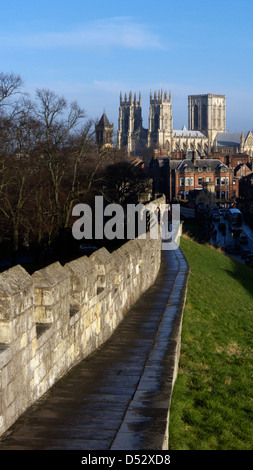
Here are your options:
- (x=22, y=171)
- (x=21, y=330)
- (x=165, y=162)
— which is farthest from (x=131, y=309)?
(x=165, y=162)

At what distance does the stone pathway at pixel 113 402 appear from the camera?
6020 mm

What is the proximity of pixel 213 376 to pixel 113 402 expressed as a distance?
3.82 m

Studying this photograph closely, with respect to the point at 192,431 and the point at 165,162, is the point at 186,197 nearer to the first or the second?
the point at 165,162

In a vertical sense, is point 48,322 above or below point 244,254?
above

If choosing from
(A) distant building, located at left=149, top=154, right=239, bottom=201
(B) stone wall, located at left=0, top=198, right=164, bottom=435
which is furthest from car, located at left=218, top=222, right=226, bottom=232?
(B) stone wall, located at left=0, top=198, right=164, bottom=435

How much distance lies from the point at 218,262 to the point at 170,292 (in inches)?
652

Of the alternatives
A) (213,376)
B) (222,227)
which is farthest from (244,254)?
(213,376)

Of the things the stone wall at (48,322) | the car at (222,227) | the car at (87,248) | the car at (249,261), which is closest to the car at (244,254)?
the car at (249,261)

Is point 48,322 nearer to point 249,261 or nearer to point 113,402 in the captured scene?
point 113,402

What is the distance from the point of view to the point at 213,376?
10766mm

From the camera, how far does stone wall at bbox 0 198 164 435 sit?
6266mm

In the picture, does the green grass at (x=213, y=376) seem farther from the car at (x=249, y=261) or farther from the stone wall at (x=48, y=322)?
the car at (x=249, y=261)

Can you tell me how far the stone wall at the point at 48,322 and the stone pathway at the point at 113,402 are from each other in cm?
18

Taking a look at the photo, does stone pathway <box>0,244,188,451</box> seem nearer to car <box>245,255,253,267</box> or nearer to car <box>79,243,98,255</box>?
car <box>79,243,98,255</box>
